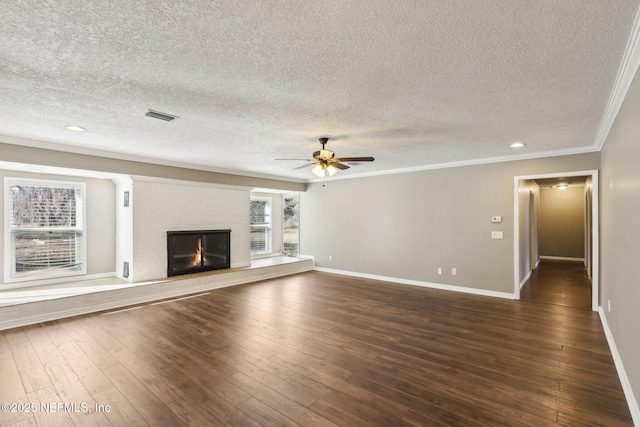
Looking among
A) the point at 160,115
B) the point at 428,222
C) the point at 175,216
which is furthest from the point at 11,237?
the point at 428,222

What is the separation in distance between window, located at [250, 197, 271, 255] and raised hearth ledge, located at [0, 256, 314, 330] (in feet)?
6.30

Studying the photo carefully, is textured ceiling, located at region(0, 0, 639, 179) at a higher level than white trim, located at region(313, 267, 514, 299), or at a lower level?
higher

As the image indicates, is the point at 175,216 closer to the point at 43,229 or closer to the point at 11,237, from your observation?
the point at 43,229

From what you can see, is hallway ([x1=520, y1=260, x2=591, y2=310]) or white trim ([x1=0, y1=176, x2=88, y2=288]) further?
hallway ([x1=520, y1=260, x2=591, y2=310])

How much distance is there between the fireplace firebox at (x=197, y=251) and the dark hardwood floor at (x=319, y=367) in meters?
1.35

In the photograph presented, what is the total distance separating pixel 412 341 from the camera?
3.47 metres

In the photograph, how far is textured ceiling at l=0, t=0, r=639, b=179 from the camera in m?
1.59

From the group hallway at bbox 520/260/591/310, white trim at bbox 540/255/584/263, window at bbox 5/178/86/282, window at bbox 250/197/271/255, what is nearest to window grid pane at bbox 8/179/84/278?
window at bbox 5/178/86/282

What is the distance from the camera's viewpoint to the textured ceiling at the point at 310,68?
1589mm

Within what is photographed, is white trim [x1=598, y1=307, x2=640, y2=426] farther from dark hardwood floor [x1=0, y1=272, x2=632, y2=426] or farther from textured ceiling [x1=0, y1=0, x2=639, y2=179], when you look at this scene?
textured ceiling [x1=0, y1=0, x2=639, y2=179]

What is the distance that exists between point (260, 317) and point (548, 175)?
17.2ft

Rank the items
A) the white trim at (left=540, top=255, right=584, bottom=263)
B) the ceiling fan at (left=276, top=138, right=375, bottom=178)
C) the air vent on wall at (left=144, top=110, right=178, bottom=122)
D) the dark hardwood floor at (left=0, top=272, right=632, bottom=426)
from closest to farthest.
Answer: the dark hardwood floor at (left=0, top=272, right=632, bottom=426) → the air vent on wall at (left=144, top=110, right=178, bottom=122) → the ceiling fan at (left=276, top=138, right=375, bottom=178) → the white trim at (left=540, top=255, right=584, bottom=263)

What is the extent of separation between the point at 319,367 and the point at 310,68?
2656 millimetres

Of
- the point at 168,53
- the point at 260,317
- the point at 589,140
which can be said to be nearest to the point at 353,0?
the point at 168,53
